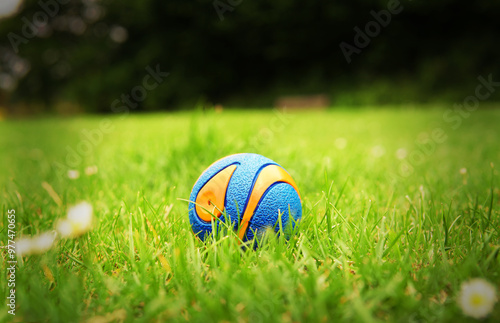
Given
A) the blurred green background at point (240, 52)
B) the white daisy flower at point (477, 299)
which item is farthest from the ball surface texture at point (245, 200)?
the blurred green background at point (240, 52)

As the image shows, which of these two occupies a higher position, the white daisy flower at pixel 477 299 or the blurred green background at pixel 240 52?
the blurred green background at pixel 240 52

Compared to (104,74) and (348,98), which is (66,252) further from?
(104,74)

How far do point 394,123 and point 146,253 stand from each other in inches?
226

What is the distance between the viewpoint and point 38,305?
94cm

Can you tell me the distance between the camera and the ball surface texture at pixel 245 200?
Answer: 1.27 meters

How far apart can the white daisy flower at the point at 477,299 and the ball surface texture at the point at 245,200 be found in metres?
0.55

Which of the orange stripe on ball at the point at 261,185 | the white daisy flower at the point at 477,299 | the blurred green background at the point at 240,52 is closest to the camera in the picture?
the white daisy flower at the point at 477,299

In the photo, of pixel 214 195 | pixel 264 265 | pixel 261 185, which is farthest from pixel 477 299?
pixel 214 195

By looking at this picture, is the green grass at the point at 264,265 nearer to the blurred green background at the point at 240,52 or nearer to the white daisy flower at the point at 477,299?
the white daisy flower at the point at 477,299

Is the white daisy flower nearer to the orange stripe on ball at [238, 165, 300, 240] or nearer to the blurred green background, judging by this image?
the orange stripe on ball at [238, 165, 300, 240]

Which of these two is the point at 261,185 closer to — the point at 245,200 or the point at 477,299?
the point at 245,200

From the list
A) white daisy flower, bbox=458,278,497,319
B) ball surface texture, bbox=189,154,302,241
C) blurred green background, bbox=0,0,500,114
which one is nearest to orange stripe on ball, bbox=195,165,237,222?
ball surface texture, bbox=189,154,302,241

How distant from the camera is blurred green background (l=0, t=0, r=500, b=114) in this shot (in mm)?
12125

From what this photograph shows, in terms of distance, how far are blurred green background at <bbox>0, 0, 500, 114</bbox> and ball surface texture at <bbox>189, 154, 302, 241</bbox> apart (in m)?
A: 10.2
